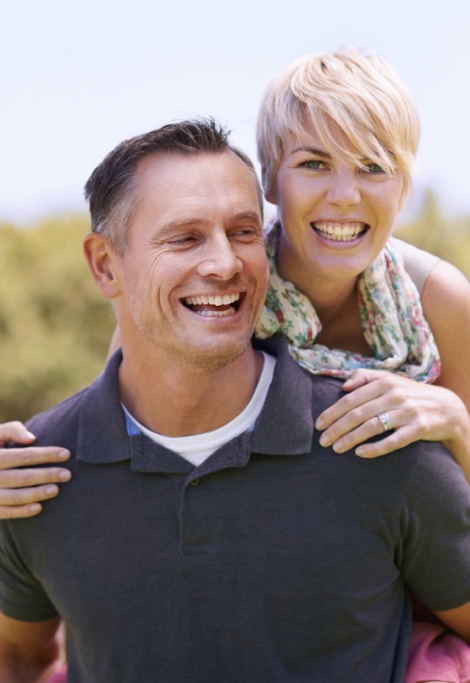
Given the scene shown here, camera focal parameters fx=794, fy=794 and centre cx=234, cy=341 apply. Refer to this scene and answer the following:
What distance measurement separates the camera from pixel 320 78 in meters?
2.35

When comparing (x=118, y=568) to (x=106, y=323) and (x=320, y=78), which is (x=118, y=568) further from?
(x=106, y=323)

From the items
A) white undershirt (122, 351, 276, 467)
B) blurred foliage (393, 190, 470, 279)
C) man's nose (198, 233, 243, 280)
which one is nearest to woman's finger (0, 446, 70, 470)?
white undershirt (122, 351, 276, 467)

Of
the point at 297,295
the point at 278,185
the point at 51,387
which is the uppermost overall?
the point at 278,185

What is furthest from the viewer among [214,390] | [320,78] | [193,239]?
[320,78]

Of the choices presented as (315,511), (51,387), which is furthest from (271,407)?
(51,387)

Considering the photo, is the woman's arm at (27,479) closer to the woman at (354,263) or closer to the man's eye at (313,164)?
the woman at (354,263)

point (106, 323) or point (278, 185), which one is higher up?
point (278, 185)

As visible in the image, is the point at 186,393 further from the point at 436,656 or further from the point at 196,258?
the point at 436,656

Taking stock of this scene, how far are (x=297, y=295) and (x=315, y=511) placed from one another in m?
0.66

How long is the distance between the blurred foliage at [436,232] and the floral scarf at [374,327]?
358 cm

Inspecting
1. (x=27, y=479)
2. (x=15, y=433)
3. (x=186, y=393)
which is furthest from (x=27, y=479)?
(x=186, y=393)

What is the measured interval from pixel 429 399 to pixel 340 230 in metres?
0.55

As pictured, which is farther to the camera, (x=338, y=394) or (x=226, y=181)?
(x=338, y=394)

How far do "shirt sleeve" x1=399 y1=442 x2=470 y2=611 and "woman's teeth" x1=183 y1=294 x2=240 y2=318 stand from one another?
0.63 metres
